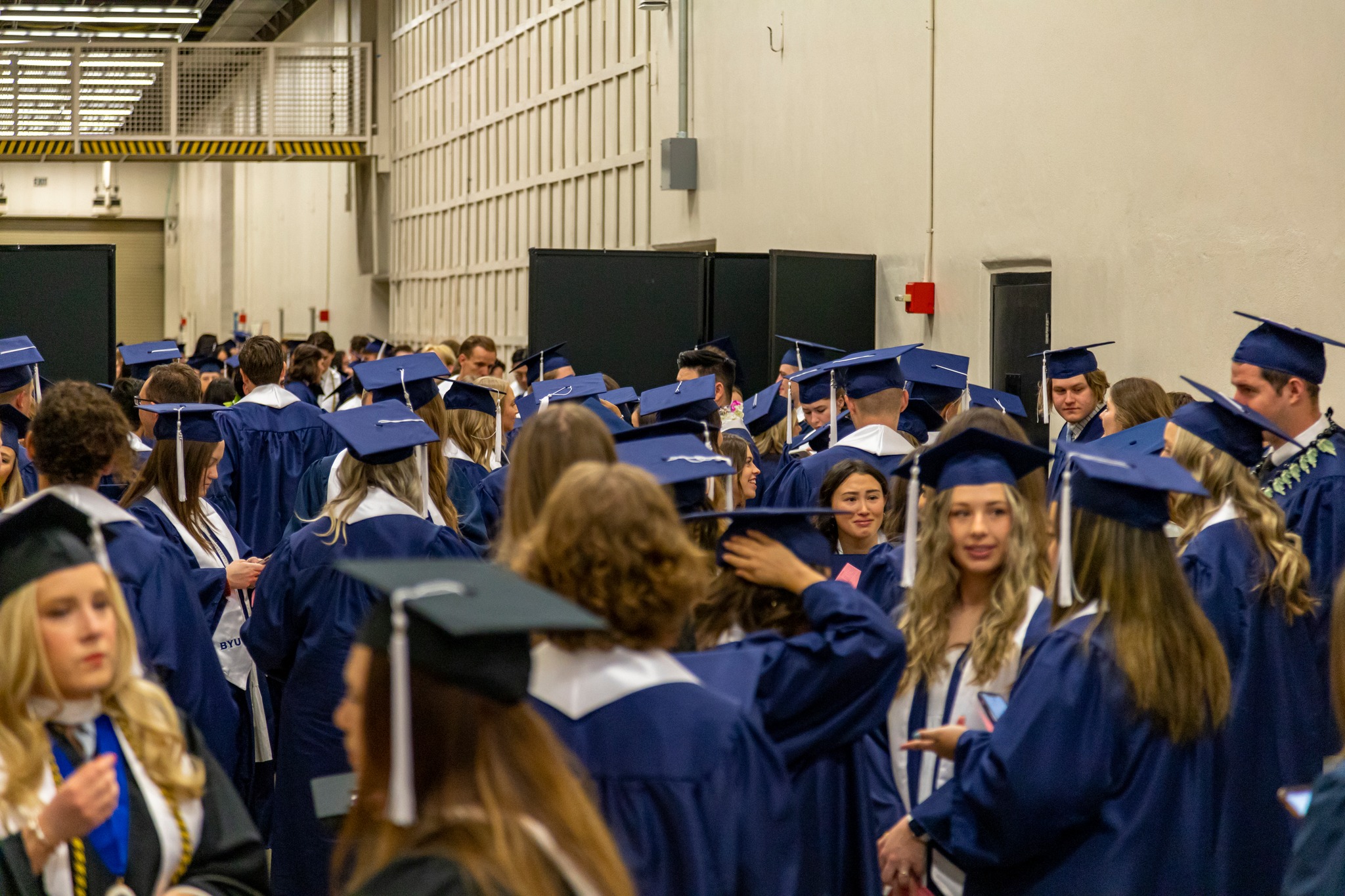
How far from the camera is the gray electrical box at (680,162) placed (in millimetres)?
13562

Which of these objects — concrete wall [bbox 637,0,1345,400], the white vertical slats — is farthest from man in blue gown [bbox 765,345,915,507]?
the white vertical slats

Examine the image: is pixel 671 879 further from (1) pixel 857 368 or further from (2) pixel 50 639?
(1) pixel 857 368

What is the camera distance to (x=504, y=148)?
17.8m

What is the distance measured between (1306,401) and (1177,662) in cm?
238

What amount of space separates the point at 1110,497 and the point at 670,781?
118 cm

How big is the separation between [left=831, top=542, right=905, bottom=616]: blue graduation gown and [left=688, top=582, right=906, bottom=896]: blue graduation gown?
770mm

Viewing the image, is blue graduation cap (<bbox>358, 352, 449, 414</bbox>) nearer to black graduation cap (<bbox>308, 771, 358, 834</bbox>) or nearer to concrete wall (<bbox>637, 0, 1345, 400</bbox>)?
black graduation cap (<bbox>308, 771, 358, 834</bbox>)

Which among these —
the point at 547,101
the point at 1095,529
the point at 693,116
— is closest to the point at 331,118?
the point at 547,101

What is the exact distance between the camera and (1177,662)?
276cm

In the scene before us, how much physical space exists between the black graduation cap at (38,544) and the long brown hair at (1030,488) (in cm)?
189

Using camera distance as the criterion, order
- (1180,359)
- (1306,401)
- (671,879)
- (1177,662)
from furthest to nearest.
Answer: (1180,359)
(1306,401)
(1177,662)
(671,879)

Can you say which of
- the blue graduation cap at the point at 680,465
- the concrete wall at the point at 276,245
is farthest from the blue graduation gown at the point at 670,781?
the concrete wall at the point at 276,245

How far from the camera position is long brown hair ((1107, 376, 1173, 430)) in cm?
570

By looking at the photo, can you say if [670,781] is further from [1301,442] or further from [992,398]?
[992,398]
